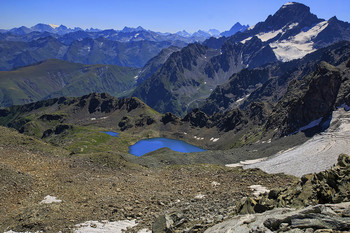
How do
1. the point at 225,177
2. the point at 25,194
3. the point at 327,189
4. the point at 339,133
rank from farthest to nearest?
the point at 339,133 < the point at 225,177 < the point at 25,194 < the point at 327,189

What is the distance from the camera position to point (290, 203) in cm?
2253

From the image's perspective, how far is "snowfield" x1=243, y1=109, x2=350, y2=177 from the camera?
4023 inches

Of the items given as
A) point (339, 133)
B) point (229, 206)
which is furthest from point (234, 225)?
point (339, 133)

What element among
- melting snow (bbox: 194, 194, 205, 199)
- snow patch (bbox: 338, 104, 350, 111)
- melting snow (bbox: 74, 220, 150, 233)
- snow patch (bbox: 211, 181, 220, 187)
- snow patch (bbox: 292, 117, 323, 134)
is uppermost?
snow patch (bbox: 338, 104, 350, 111)

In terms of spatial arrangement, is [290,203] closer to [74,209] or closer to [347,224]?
[347,224]

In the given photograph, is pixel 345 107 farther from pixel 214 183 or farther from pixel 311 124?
pixel 214 183

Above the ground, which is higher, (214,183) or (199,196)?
(199,196)

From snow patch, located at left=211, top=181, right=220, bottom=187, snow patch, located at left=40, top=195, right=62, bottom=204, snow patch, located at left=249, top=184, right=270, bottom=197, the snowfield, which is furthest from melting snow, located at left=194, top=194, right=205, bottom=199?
the snowfield

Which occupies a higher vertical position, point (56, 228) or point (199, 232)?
point (199, 232)

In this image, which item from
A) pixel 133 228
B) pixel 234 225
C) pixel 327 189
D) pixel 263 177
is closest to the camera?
pixel 234 225

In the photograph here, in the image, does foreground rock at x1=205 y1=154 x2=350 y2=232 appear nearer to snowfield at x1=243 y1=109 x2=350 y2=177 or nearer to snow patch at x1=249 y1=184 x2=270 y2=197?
snow patch at x1=249 y1=184 x2=270 y2=197

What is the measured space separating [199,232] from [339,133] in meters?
130

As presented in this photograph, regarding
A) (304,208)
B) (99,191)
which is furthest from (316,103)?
(304,208)

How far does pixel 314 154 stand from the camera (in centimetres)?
11150
